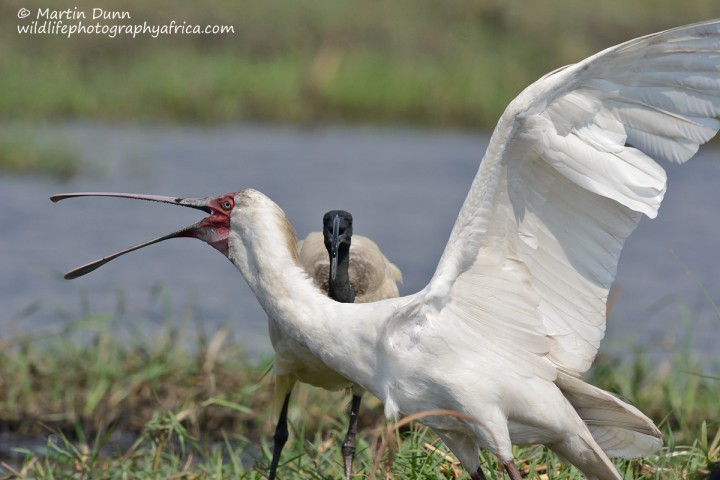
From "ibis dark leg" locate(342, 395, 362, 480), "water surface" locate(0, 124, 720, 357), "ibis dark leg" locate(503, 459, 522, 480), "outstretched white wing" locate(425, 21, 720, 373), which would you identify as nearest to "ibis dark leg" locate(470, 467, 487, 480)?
"ibis dark leg" locate(503, 459, 522, 480)

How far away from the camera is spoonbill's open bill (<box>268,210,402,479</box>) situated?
18.0 feet

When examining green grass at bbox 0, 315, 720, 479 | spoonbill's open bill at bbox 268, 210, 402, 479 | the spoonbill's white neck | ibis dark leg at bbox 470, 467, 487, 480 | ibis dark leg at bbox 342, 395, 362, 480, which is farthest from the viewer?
green grass at bbox 0, 315, 720, 479

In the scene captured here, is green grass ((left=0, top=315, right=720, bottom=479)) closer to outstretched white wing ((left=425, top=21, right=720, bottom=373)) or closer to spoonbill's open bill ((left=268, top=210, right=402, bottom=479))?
spoonbill's open bill ((left=268, top=210, right=402, bottom=479))

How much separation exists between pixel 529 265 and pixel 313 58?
44.2 ft

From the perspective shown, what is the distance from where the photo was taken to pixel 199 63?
55.9ft

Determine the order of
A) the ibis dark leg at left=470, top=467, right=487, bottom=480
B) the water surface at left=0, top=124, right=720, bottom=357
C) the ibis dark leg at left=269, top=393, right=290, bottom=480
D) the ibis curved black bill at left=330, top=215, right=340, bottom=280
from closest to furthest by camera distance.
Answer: the ibis dark leg at left=470, top=467, right=487, bottom=480 → the ibis curved black bill at left=330, top=215, right=340, bottom=280 → the ibis dark leg at left=269, top=393, right=290, bottom=480 → the water surface at left=0, top=124, right=720, bottom=357

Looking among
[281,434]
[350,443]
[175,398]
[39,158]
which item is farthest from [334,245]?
[39,158]

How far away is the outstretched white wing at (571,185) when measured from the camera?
3883 millimetres

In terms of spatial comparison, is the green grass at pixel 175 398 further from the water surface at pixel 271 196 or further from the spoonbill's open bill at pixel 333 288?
the water surface at pixel 271 196

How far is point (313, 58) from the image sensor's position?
17.5 metres

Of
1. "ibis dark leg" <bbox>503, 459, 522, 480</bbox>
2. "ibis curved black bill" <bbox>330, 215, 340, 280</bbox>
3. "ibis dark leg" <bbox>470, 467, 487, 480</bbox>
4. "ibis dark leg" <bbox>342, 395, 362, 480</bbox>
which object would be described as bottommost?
"ibis dark leg" <bbox>342, 395, 362, 480</bbox>

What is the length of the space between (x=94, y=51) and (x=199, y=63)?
4.76 feet

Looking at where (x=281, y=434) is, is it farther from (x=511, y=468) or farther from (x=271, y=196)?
(x=271, y=196)

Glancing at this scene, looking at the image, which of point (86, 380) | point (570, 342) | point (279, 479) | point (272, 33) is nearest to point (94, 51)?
point (272, 33)
